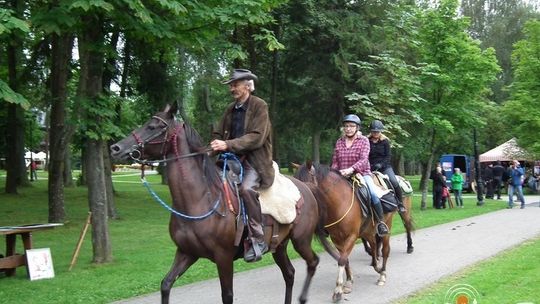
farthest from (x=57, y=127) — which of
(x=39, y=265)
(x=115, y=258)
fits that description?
(x=39, y=265)

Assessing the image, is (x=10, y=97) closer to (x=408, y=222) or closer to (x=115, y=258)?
(x=115, y=258)

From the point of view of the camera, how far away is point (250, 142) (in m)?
6.86

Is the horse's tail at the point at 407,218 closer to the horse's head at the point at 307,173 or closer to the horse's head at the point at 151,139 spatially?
the horse's head at the point at 307,173

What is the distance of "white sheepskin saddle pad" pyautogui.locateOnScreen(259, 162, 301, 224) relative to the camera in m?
7.26

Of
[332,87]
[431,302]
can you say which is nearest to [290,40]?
[332,87]

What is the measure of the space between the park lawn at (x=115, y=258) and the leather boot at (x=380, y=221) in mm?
2685

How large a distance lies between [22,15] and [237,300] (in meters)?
5.70

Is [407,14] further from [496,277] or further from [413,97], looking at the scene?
[496,277]

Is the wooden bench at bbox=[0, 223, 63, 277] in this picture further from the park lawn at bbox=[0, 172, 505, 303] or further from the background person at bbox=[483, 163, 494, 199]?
the background person at bbox=[483, 163, 494, 199]

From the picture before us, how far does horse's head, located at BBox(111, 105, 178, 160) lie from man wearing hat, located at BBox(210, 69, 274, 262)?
0.56 meters

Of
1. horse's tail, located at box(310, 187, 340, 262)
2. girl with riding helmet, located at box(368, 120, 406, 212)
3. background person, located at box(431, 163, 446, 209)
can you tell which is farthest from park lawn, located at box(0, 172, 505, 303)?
horse's tail, located at box(310, 187, 340, 262)

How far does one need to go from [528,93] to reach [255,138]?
2839 centimetres

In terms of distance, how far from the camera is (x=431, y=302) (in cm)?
802

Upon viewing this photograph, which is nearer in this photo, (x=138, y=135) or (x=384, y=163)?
(x=138, y=135)
